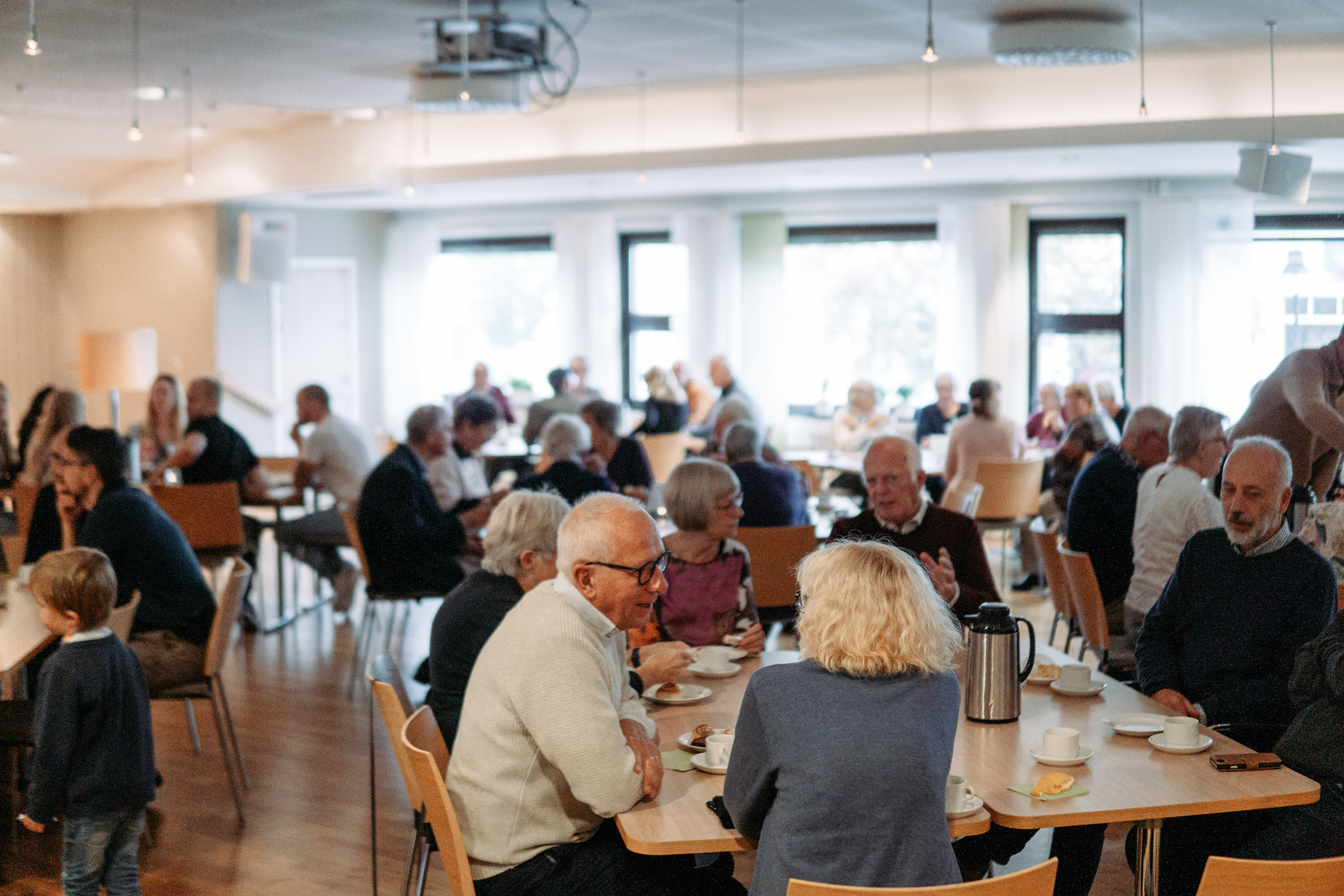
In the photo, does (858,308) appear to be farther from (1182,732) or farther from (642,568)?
(642,568)

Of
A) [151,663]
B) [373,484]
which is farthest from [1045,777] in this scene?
[373,484]

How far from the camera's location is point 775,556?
514cm

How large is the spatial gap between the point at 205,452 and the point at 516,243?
741 centimetres

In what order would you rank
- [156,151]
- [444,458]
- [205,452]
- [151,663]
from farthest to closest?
[156,151], [205,452], [444,458], [151,663]

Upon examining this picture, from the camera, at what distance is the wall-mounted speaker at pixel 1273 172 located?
8.26 meters

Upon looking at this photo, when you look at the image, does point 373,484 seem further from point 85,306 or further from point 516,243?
point 85,306

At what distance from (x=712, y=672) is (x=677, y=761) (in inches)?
28.4

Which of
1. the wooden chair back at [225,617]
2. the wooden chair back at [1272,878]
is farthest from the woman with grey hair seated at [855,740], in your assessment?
the wooden chair back at [225,617]

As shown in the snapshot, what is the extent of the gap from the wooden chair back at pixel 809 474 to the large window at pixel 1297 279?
15.7ft

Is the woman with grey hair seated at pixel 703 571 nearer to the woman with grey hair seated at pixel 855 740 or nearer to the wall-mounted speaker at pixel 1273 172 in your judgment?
the woman with grey hair seated at pixel 855 740

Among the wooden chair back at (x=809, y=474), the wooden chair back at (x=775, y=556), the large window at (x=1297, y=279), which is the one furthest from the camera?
the large window at (x=1297, y=279)

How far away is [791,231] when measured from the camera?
12859 millimetres

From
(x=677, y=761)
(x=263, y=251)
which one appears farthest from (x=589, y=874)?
(x=263, y=251)

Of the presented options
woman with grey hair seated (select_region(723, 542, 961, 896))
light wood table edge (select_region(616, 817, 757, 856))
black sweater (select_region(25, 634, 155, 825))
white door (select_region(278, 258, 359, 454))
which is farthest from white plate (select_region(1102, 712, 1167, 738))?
white door (select_region(278, 258, 359, 454))
